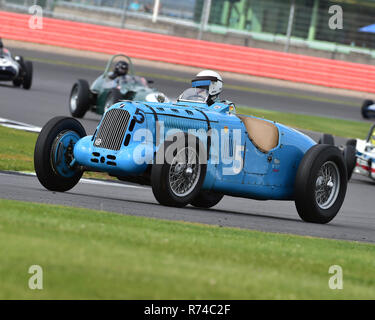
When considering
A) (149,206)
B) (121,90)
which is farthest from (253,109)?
(149,206)

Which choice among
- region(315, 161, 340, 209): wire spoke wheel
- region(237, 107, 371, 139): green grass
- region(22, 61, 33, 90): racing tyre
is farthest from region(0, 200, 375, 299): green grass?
region(237, 107, 371, 139): green grass

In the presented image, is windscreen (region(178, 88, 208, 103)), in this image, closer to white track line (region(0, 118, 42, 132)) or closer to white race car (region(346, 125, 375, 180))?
white race car (region(346, 125, 375, 180))

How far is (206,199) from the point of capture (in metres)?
12.6

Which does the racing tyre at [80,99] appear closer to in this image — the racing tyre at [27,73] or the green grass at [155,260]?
the racing tyre at [27,73]

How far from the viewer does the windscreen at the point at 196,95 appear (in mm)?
12141

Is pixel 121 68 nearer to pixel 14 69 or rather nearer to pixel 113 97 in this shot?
pixel 113 97

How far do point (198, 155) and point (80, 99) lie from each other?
1175cm

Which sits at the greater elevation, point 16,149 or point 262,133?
point 262,133

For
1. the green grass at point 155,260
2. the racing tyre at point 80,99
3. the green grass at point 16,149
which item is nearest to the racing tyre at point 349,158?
the green grass at point 16,149

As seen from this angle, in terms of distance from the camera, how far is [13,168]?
14.6 meters

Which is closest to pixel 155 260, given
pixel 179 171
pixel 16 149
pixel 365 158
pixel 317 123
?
pixel 179 171

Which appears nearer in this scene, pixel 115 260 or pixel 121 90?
pixel 115 260

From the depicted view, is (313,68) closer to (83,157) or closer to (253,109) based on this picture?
(253,109)

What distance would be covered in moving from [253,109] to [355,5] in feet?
41.5
